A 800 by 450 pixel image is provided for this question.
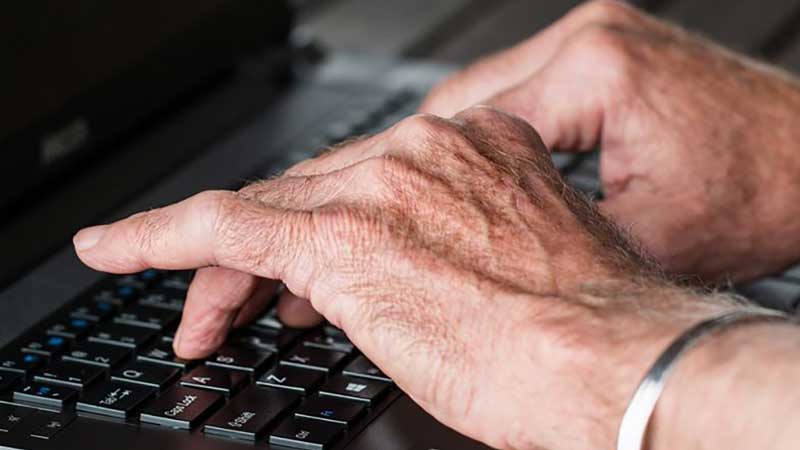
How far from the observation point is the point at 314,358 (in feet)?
2.85

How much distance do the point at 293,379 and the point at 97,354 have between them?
0.12 meters

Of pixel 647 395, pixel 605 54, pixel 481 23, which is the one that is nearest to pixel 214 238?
pixel 647 395

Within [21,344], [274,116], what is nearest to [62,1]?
[274,116]

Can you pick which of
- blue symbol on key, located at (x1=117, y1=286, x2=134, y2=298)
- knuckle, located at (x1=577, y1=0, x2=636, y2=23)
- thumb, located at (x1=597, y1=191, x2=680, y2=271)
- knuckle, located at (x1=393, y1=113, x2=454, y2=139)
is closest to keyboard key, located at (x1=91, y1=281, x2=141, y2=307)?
blue symbol on key, located at (x1=117, y1=286, x2=134, y2=298)

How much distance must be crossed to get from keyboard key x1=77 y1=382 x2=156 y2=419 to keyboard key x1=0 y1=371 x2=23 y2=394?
0.05 meters

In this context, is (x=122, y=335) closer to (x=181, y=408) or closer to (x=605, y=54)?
(x=181, y=408)

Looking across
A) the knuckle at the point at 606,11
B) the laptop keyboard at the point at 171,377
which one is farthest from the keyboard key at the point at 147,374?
the knuckle at the point at 606,11

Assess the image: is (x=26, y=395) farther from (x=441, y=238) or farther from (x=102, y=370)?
(x=441, y=238)

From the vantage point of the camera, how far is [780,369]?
2.24 ft

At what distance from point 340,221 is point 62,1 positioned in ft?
1.34

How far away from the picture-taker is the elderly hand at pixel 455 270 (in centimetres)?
73

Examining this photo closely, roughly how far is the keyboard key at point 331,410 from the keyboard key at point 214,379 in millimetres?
46

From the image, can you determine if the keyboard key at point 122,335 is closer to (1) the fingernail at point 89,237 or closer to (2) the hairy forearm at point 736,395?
(1) the fingernail at point 89,237

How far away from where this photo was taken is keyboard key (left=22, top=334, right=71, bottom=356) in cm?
85
